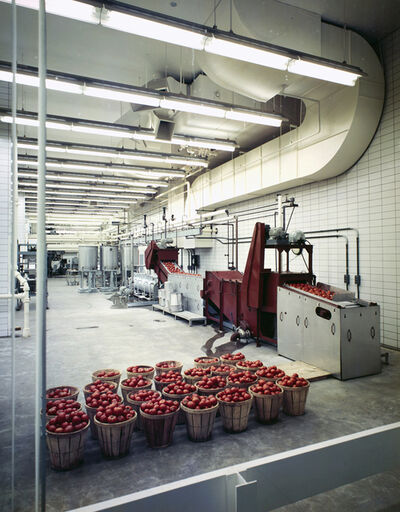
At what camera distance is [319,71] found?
190 inches

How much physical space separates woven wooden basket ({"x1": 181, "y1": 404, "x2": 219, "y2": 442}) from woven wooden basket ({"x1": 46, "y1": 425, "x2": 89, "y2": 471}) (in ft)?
3.07

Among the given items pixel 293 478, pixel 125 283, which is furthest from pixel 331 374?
pixel 125 283

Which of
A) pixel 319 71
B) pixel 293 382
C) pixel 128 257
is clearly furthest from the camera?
pixel 128 257

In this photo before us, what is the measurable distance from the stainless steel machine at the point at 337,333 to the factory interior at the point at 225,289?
0.10ft

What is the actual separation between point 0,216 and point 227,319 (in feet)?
17.9

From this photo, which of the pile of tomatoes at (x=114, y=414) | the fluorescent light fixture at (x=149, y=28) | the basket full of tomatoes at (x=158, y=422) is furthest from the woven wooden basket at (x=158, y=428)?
the fluorescent light fixture at (x=149, y=28)

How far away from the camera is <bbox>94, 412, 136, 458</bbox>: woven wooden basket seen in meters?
2.83

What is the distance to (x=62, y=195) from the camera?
51.2 ft

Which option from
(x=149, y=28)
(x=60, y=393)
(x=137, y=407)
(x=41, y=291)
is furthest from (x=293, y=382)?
(x=149, y=28)

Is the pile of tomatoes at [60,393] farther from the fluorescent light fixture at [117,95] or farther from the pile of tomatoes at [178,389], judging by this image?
the fluorescent light fixture at [117,95]

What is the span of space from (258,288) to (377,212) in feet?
8.47

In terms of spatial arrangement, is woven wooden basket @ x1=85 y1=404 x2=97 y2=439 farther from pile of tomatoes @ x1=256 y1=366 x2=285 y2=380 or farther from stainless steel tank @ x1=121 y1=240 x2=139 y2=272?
stainless steel tank @ x1=121 y1=240 x2=139 y2=272

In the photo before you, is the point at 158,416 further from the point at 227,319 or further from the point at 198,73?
the point at 198,73

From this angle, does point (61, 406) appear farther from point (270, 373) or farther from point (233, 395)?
point (270, 373)
